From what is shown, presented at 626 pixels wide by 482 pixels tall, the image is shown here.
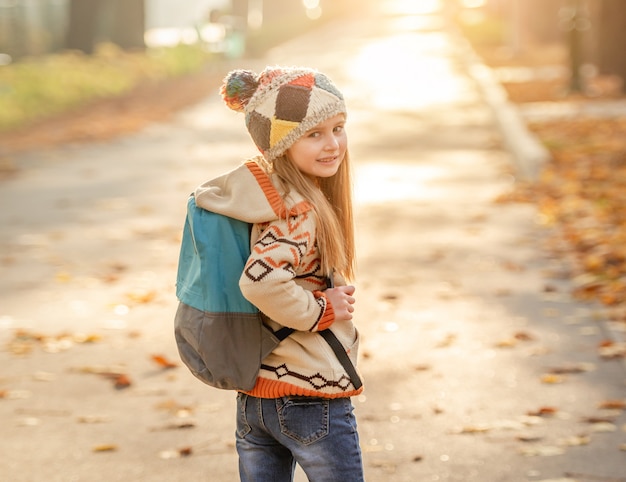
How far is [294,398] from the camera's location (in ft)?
10.4

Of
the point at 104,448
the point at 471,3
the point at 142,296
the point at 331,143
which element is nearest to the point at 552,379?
the point at 104,448

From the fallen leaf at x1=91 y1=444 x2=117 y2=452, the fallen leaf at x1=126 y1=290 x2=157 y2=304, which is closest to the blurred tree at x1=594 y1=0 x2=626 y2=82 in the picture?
the fallen leaf at x1=126 y1=290 x2=157 y2=304

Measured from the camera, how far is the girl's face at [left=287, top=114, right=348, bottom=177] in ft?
10.5

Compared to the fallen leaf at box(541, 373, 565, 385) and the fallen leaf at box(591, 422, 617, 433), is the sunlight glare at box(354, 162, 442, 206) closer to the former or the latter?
the fallen leaf at box(541, 373, 565, 385)

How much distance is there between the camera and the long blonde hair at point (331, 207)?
313 centimetres

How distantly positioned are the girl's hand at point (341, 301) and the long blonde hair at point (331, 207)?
0.18 feet

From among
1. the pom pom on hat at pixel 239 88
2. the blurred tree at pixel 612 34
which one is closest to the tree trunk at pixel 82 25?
the blurred tree at pixel 612 34

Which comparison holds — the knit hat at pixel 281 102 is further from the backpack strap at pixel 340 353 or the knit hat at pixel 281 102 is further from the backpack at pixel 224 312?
the backpack strap at pixel 340 353

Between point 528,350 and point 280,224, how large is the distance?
3.46 metres

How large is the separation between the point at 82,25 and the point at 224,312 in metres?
23.9

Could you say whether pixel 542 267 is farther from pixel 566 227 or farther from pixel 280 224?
pixel 280 224

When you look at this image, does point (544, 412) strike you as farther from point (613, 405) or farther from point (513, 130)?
point (513, 130)

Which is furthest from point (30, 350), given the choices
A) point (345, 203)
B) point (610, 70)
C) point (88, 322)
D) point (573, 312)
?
point (610, 70)

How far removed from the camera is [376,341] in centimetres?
652
